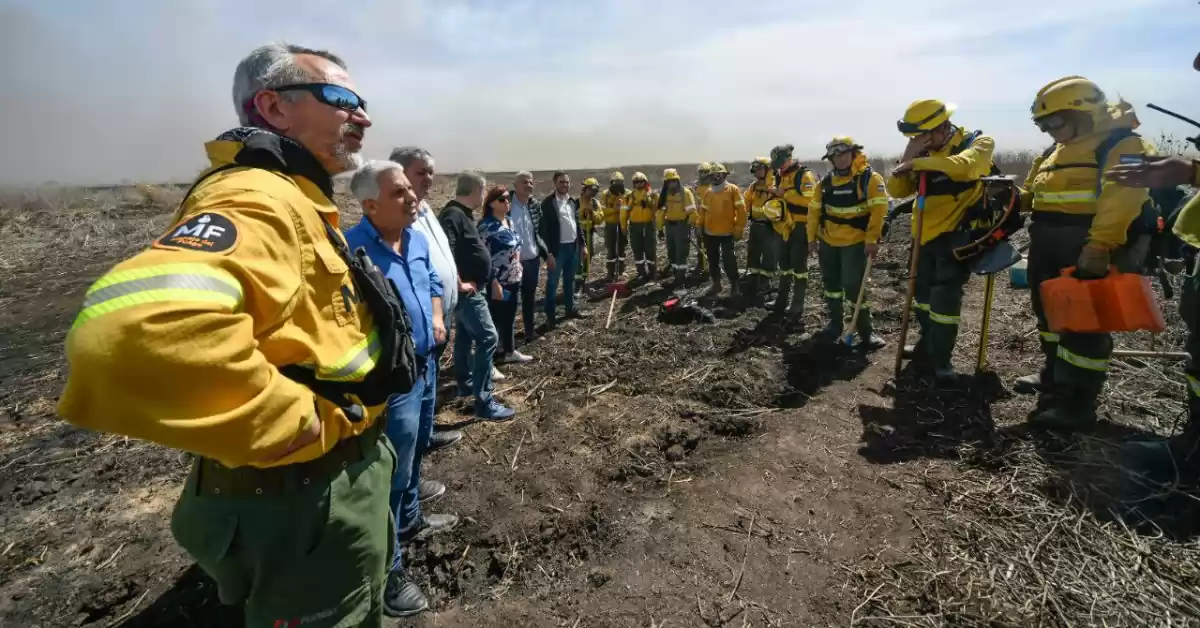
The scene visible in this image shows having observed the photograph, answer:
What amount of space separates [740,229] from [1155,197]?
5.19 metres

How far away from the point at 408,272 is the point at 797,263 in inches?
243

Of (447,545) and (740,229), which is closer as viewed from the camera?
(447,545)

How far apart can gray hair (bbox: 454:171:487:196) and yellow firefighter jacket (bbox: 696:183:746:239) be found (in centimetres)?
545

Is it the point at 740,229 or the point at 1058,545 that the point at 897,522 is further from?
the point at 740,229

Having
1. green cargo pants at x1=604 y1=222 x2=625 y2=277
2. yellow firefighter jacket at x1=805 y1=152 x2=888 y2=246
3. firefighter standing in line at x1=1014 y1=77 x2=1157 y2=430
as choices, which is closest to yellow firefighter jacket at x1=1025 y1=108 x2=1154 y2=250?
firefighter standing in line at x1=1014 y1=77 x2=1157 y2=430

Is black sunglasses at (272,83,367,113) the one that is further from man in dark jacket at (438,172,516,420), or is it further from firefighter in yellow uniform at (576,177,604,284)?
firefighter in yellow uniform at (576,177,604,284)

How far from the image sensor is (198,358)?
0.97m

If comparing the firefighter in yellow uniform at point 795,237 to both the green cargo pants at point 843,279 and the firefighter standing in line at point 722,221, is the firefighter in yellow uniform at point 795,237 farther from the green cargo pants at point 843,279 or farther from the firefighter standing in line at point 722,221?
the firefighter standing in line at point 722,221

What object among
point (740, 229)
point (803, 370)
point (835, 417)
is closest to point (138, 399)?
point (835, 417)

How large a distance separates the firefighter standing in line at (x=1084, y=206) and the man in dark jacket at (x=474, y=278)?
4.30 m

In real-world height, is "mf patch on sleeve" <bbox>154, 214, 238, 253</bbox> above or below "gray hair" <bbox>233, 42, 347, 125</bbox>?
below

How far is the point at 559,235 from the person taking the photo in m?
8.13

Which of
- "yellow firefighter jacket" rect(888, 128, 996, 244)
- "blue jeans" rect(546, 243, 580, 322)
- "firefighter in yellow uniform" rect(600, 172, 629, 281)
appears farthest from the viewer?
"firefighter in yellow uniform" rect(600, 172, 629, 281)

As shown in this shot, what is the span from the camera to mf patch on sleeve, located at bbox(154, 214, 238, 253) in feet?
3.40
